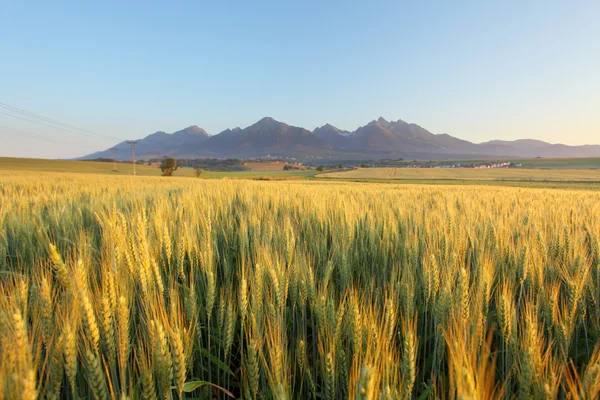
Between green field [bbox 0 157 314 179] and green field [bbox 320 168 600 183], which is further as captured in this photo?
green field [bbox 0 157 314 179]

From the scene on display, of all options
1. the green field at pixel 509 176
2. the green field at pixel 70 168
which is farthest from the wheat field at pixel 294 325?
the green field at pixel 70 168

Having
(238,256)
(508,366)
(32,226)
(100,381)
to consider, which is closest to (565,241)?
(508,366)

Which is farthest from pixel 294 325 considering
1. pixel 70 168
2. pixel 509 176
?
pixel 70 168

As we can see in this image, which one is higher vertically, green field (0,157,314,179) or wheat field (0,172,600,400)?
green field (0,157,314,179)

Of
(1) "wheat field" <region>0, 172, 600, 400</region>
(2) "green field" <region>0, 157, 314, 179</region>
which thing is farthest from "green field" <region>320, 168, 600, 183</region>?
(1) "wheat field" <region>0, 172, 600, 400</region>

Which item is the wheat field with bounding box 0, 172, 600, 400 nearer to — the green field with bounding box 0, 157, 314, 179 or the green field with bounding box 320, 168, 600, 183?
the green field with bounding box 320, 168, 600, 183

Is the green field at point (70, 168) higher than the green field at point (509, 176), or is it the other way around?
the green field at point (70, 168)

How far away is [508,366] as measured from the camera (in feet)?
3.48

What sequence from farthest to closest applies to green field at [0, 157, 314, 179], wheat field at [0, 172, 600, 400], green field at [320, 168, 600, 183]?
green field at [0, 157, 314, 179] < green field at [320, 168, 600, 183] < wheat field at [0, 172, 600, 400]

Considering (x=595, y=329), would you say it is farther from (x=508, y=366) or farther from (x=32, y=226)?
(x=32, y=226)

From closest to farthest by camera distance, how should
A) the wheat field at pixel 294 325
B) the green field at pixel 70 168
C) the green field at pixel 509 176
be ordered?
1. the wheat field at pixel 294 325
2. the green field at pixel 509 176
3. the green field at pixel 70 168

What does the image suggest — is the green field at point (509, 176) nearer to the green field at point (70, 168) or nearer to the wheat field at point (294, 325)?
the green field at point (70, 168)

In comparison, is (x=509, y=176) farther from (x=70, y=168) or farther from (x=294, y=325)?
(x=70, y=168)

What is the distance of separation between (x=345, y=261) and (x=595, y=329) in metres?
1.09
